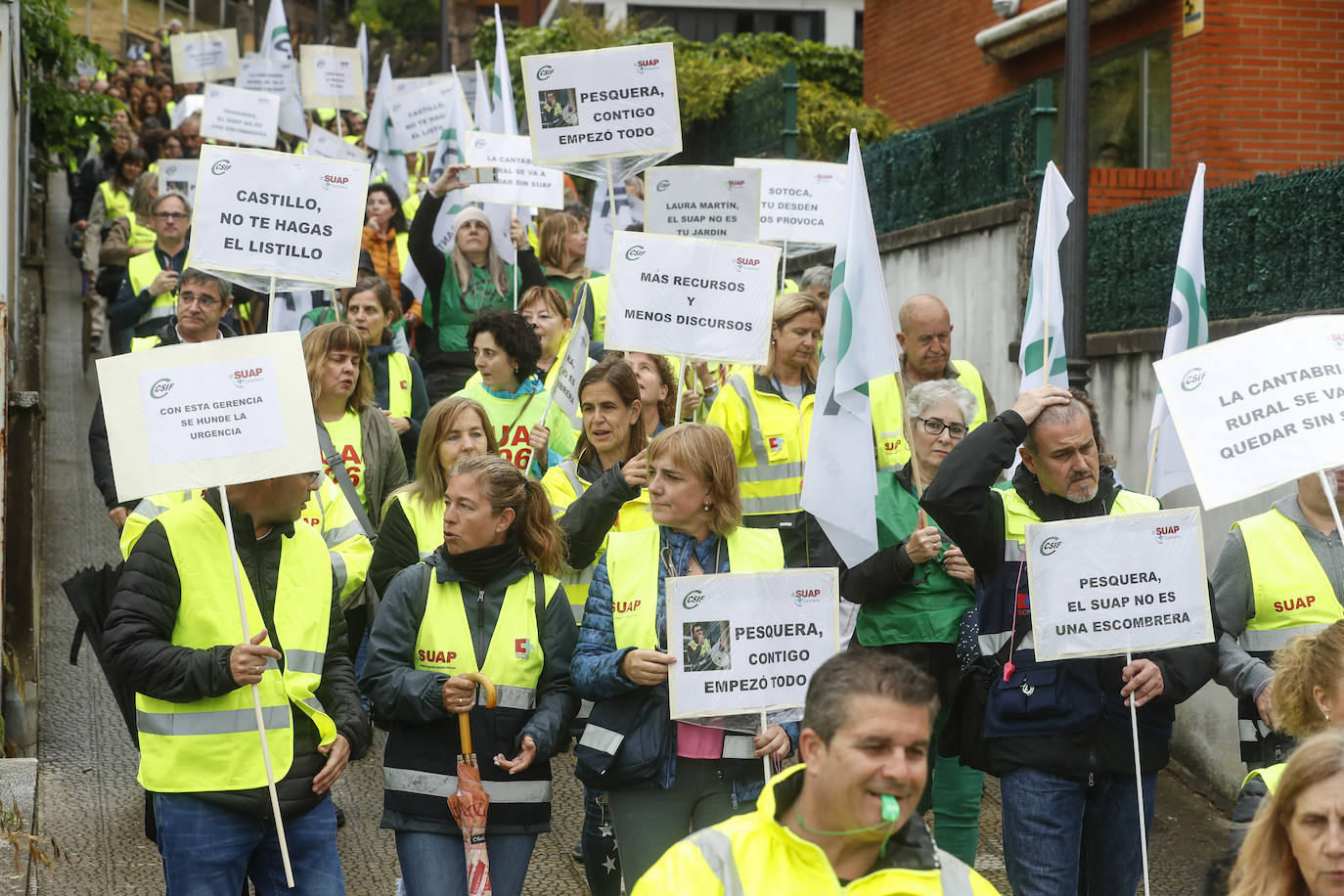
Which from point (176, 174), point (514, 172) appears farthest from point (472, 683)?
point (176, 174)

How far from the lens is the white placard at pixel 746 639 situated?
16.0 feet

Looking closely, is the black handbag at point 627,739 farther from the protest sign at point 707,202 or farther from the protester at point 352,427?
the protest sign at point 707,202

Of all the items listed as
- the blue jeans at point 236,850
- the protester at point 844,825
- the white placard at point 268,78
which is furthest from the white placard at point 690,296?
the white placard at point 268,78

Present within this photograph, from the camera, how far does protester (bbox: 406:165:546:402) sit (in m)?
10.4

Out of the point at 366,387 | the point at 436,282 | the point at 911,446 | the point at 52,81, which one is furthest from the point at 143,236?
the point at 911,446

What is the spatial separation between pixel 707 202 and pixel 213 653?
16.0ft

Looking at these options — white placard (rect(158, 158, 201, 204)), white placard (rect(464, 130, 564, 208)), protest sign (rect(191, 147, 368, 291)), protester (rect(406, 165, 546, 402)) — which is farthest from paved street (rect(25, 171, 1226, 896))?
white placard (rect(158, 158, 201, 204))

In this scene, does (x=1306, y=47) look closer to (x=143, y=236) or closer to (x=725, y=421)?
(x=725, y=421)

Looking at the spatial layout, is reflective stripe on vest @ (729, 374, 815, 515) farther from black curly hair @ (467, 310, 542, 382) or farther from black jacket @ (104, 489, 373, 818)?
black jacket @ (104, 489, 373, 818)

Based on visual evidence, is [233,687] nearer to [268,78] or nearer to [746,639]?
[746,639]

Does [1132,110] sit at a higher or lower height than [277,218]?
higher

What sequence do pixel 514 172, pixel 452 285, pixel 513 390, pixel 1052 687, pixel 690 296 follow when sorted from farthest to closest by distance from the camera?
1. pixel 514 172
2. pixel 452 285
3. pixel 513 390
4. pixel 690 296
5. pixel 1052 687

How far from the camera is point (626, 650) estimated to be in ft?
16.6

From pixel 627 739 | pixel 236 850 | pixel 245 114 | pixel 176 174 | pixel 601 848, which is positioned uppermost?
pixel 245 114
